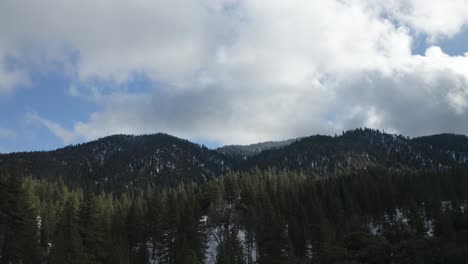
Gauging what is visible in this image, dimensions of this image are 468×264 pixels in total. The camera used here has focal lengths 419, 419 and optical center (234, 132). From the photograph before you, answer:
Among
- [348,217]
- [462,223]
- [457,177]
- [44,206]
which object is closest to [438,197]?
[457,177]

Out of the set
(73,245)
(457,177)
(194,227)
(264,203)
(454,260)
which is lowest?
(454,260)

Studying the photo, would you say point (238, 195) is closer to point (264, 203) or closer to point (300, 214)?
point (264, 203)

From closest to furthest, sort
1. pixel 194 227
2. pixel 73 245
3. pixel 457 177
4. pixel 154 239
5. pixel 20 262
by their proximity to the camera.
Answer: pixel 73 245 < pixel 20 262 < pixel 194 227 < pixel 154 239 < pixel 457 177

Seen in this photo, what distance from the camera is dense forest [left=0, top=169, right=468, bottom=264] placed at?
52.3 m

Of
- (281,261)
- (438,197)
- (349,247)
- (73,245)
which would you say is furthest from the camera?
(438,197)

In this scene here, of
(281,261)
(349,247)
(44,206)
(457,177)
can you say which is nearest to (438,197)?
(457,177)

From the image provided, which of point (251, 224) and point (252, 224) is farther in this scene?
point (251, 224)

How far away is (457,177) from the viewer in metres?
132

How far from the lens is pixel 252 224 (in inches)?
3568

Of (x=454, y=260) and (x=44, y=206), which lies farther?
(x=44, y=206)

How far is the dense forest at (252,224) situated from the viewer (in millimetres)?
52344

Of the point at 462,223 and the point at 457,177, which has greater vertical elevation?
the point at 457,177

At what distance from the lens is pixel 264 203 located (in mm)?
102000

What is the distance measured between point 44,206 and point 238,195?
52289 millimetres
